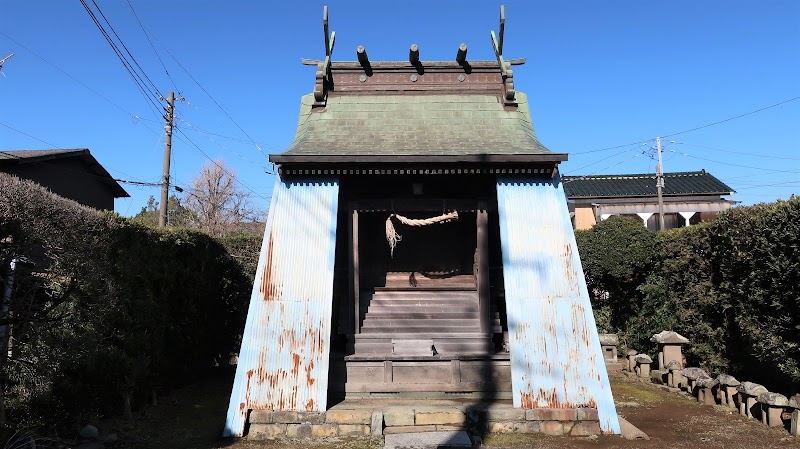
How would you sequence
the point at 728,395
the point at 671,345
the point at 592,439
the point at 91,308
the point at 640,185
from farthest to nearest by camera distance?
1. the point at 640,185
2. the point at 671,345
3. the point at 728,395
4. the point at 592,439
5. the point at 91,308

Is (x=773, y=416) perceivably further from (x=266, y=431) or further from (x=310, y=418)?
(x=266, y=431)

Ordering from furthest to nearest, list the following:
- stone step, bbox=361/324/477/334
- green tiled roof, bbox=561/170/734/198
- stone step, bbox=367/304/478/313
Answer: green tiled roof, bbox=561/170/734/198
stone step, bbox=367/304/478/313
stone step, bbox=361/324/477/334

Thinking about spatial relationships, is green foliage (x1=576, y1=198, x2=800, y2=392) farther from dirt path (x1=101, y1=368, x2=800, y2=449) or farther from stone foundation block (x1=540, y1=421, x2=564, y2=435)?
stone foundation block (x1=540, y1=421, x2=564, y2=435)

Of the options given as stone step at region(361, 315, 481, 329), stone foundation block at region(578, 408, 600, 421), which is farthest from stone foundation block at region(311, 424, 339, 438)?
stone foundation block at region(578, 408, 600, 421)

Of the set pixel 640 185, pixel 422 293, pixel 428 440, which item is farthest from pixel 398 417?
pixel 640 185

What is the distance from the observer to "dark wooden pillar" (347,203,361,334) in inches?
354

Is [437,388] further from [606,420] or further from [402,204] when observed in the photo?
[402,204]

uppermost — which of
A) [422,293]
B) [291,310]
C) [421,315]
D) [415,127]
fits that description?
[415,127]

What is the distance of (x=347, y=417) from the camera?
704 centimetres

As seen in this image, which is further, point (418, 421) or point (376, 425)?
point (418, 421)

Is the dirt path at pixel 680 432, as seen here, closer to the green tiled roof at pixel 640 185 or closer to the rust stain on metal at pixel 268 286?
the rust stain on metal at pixel 268 286

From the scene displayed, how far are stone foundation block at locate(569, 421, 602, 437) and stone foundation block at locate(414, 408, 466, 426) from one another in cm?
154

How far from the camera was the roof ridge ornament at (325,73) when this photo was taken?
32.6 feet

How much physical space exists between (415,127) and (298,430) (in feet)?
18.2
